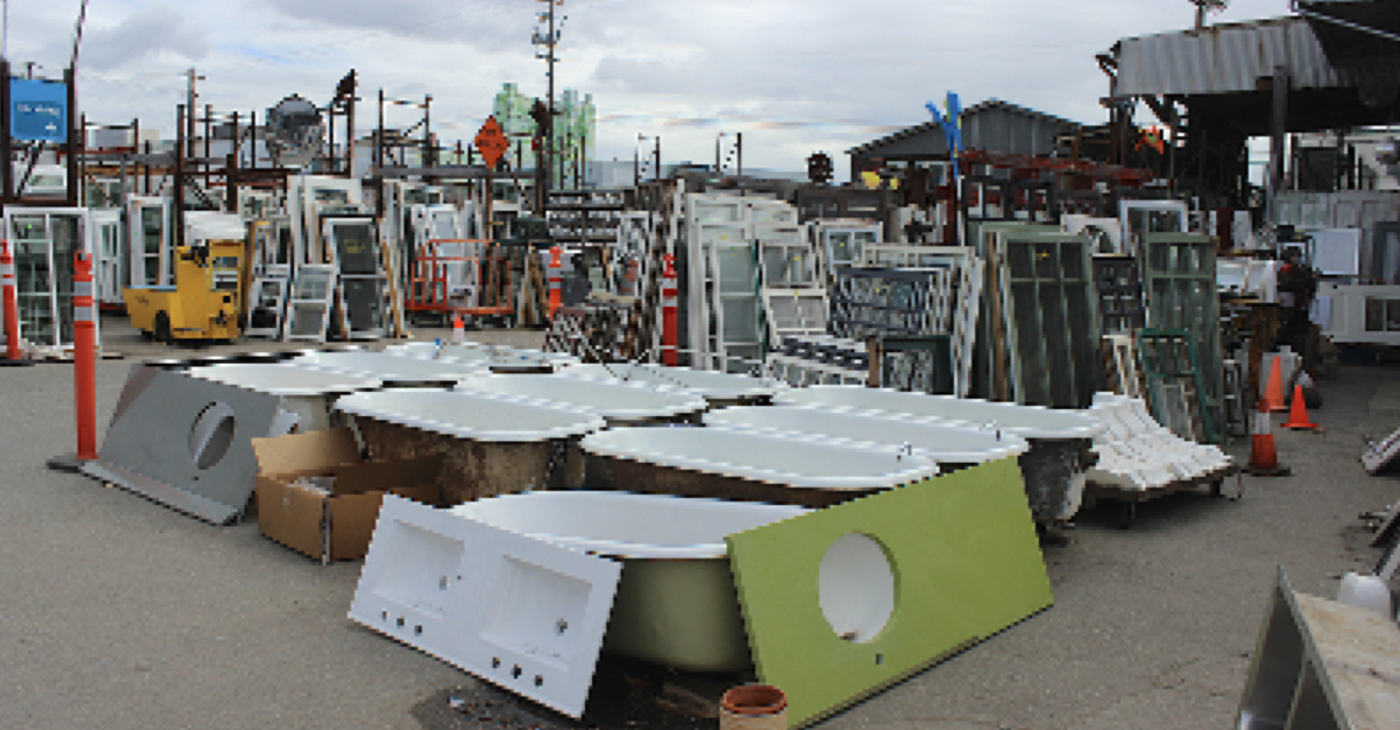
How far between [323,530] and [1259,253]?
601 inches

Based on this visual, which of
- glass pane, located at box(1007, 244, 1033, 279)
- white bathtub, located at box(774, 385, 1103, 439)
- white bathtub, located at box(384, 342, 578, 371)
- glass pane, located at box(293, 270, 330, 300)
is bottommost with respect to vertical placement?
white bathtub, located at box(774, 385, 1103, 439)

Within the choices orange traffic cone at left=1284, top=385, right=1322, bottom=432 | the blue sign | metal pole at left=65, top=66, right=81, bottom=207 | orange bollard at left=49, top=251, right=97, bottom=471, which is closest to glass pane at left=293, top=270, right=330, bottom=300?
metal pole at left=65, top=66, right=81, bottom=207

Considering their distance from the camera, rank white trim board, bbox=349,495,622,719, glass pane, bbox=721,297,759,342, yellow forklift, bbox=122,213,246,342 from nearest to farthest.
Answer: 1. white trim board, bbox=349,495,622,719
2. glass pane, bbox=721,297,759,342
3. yellow forklift, bbox=122,213,246,342

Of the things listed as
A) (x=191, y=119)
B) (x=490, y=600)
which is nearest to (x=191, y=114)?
(x=191, y=119)

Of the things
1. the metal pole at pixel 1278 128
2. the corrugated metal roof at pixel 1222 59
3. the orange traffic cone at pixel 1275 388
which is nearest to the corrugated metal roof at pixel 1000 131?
the corrugated metal roof at pixel 1222 59

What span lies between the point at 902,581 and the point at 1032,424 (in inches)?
89.0

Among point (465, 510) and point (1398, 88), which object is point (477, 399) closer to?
point (465, 510)

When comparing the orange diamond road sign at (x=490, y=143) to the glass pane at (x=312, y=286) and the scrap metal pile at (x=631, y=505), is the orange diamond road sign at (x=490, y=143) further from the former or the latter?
the scrap metal pile at (x=631, y=505)

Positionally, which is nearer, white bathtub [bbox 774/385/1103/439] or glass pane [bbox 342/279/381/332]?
white bathtub [bbox 774/385/1103/439]

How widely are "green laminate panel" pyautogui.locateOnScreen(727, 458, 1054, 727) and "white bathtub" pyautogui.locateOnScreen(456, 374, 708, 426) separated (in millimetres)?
1833

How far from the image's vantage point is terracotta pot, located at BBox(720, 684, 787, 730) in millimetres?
2996

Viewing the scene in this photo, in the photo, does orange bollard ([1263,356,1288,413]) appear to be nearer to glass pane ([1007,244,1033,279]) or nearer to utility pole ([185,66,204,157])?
glass pane ([1007,244,1033,279])

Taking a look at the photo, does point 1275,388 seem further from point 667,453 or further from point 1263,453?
point 667,453

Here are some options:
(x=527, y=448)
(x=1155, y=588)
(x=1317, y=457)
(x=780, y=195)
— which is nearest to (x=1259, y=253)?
(x=780, y=195)
